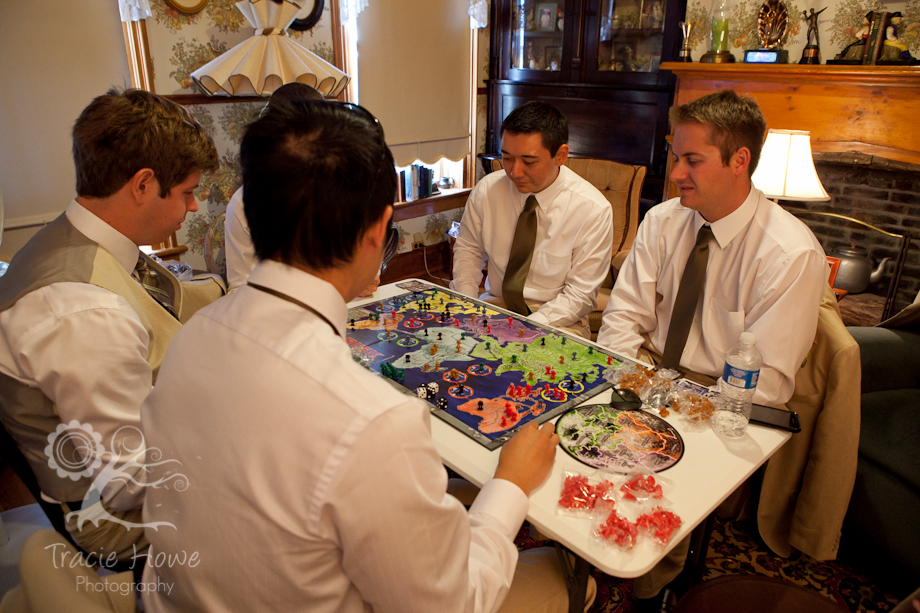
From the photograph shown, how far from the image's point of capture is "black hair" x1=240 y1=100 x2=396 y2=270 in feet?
2.49

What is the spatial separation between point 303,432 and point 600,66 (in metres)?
4.23

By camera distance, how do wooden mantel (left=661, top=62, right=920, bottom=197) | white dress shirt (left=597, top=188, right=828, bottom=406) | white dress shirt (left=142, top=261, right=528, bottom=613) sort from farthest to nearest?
wooden mantel (left=661, top=62, right=920, bottom=197) < white dress shirt (left=597, top=188, right=828, bottom=406) < white dress shirt (left=142, top=261, right=528, bottom=613)

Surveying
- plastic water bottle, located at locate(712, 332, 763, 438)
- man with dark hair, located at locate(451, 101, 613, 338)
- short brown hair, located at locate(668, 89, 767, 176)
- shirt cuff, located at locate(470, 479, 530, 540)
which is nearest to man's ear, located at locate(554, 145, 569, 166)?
man with dark hair, located at locate(451, 101, 613, 338)

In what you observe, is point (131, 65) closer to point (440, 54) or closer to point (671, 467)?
point (440, 54)

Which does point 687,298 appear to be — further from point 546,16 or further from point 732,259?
point 546,16

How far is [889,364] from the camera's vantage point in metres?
2.18

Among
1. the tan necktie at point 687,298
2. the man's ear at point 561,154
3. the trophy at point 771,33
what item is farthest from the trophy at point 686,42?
the tan necktie at point 687,298

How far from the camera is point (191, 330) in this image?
0.83 metres

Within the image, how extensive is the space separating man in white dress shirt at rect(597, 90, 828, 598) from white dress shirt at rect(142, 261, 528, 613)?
1169mm

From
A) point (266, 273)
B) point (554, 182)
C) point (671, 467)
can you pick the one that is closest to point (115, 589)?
point (266, 273)

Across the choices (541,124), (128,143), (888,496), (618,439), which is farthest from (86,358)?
(888,496)

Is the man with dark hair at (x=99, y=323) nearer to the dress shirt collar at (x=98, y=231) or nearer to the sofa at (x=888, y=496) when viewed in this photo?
the dress shirt collar at (x=98, y=231)

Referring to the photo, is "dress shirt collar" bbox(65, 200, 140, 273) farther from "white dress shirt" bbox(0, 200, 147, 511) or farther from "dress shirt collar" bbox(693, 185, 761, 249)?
"dress shirt collar" bbox(693, 185, 761, 249)

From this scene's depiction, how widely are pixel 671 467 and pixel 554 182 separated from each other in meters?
1.53
